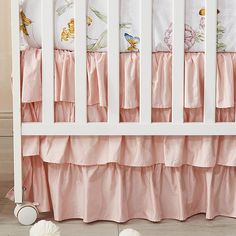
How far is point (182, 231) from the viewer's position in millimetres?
2014

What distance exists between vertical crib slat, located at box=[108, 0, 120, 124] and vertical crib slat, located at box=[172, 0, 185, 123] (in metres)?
0.16

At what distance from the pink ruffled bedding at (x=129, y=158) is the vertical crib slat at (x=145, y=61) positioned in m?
0.03

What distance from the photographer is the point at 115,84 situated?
6.56ft

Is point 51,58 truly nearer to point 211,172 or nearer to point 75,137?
point 75,137

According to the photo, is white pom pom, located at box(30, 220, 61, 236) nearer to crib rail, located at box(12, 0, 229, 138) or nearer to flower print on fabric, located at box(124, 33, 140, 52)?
crib rail, located at box(12, 0, 229, 138)

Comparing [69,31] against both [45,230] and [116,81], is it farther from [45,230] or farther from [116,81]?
[45,230]

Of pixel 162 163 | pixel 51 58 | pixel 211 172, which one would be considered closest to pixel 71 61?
pixel 51 58

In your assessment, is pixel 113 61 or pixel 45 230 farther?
pixel 113 61

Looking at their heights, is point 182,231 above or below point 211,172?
below

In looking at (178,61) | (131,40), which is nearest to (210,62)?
(178,61)

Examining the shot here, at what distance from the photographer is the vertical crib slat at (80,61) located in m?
1.97

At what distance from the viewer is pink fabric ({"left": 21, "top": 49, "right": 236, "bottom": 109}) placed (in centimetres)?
200

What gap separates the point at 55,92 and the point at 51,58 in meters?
0.10

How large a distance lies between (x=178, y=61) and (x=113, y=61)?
0.19 meters
